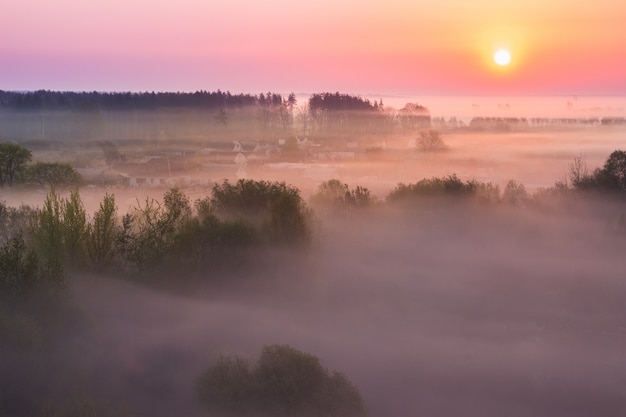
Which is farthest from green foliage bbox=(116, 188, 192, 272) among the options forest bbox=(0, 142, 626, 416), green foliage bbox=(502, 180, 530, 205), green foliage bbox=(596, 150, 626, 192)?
green foliage bbox=(596, 150, 626, 192)

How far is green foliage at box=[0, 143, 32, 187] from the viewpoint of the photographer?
5209 cm

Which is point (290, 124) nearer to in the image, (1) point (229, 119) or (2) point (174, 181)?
(1) point (229, 119)

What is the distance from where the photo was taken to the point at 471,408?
2647 cm

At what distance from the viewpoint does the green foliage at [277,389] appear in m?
21.6

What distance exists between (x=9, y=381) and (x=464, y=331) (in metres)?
20.4

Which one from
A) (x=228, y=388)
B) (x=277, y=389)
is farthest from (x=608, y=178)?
(x=228, y=388)

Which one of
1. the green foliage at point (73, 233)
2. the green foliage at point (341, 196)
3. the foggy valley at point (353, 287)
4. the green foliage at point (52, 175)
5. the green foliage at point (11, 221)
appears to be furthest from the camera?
the green foliage at point (52, 175)

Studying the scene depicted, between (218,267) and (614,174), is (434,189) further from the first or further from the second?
(218,267)

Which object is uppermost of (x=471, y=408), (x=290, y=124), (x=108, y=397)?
(x=290, y=124)

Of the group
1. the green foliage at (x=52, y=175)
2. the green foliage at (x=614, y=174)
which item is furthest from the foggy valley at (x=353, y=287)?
the green foliage at (x=52, y=175)

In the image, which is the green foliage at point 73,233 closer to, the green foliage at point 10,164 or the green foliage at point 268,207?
the green foliage at point 268,207

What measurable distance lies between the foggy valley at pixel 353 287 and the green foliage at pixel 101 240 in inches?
4.4

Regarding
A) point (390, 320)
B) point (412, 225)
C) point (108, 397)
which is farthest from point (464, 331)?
point (108, 397)

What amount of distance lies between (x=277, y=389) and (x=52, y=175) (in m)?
34.0
